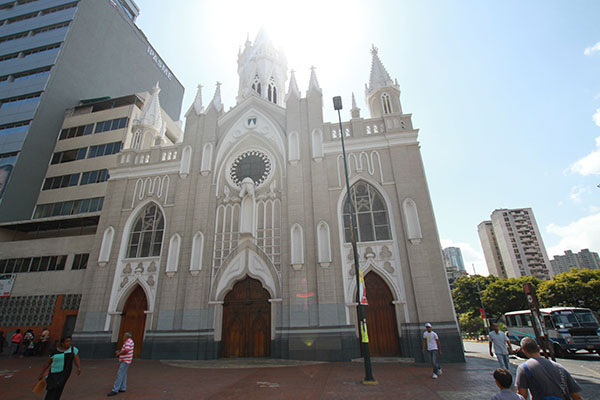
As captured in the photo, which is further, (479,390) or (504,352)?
(504,352)

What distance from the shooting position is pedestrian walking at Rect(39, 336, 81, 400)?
640cm

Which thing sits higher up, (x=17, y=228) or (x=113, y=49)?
(x=113, y=49)

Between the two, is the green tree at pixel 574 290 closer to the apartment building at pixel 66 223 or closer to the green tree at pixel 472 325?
the green tree at pixel 472 325

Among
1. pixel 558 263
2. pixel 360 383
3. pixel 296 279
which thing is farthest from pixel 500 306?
pixel 558 263

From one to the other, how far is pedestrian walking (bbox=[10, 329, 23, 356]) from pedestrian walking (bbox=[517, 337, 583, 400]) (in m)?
26.3

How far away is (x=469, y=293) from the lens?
179ft

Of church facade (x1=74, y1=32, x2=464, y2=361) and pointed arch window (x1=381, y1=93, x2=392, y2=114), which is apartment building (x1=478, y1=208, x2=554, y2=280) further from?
church facade (x1=74, y1=32, x2=464, y2=361)

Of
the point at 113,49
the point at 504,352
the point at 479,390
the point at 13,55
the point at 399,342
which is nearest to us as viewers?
the point at 479,390

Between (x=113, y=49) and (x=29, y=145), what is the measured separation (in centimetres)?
1920

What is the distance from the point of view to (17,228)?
25438mm

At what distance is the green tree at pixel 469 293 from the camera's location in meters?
53.2

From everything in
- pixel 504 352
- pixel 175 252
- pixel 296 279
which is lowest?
pixel 504 352

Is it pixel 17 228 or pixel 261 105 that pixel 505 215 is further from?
pixel 17 228

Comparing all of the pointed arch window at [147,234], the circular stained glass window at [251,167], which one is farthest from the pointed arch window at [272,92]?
the pointed arch window at [147,234]
